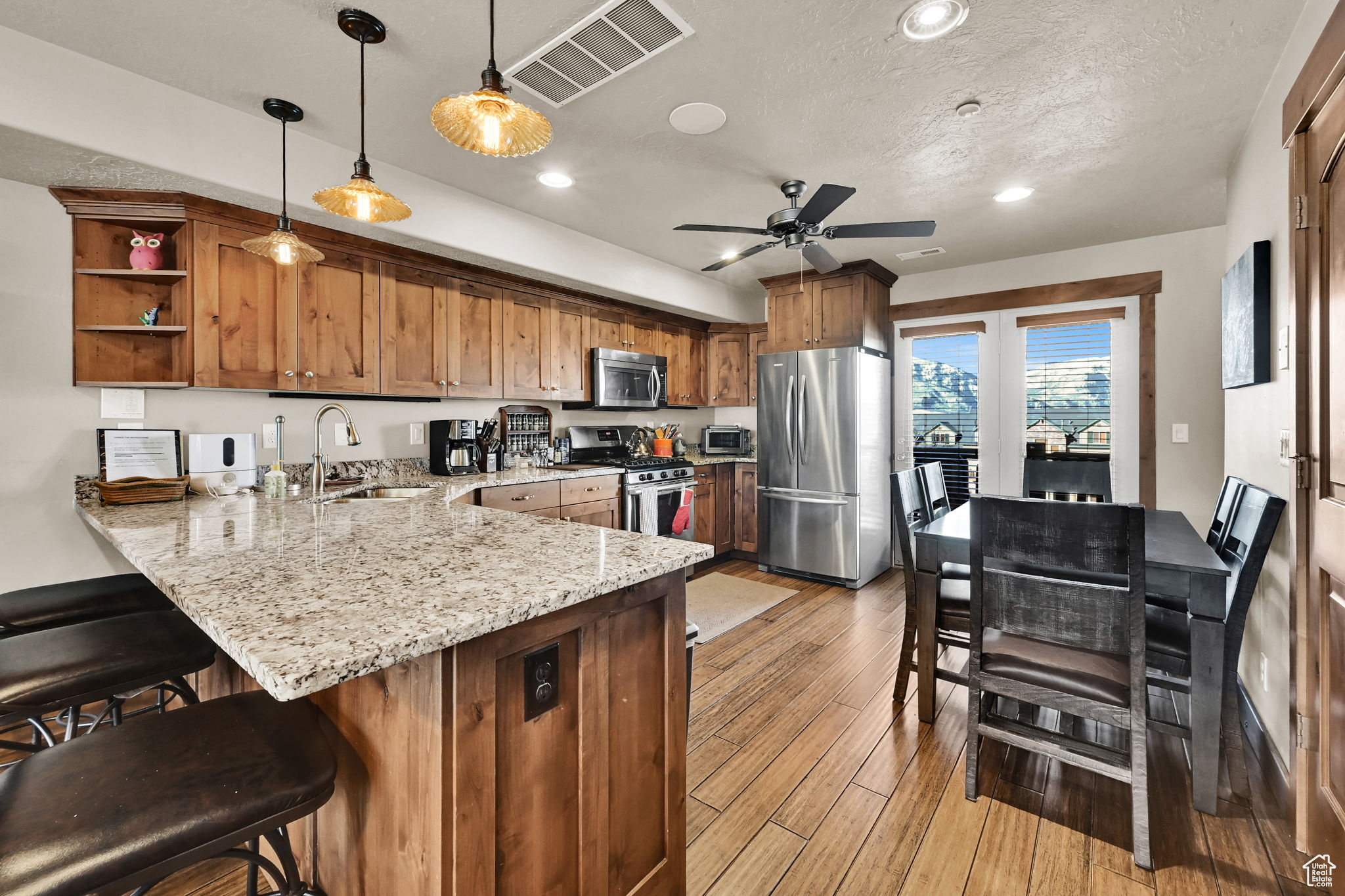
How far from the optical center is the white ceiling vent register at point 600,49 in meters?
1.75

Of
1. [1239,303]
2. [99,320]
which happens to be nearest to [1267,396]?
[1239,303]

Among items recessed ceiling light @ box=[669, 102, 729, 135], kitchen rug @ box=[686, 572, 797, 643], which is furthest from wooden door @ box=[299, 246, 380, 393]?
kitchen rug @ box=[686, 572, 797, 643]

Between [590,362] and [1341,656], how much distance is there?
3.87m

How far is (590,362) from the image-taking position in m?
4.29

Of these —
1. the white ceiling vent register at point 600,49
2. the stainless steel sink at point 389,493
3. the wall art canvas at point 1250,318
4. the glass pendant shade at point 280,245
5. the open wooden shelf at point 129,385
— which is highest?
the white ceiling vent register at point 600,49

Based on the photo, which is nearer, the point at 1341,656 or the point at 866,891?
the point at 1341,656

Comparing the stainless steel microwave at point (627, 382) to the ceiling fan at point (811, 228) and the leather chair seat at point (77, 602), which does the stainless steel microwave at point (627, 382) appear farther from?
the leather chair seat at point (77, 602)

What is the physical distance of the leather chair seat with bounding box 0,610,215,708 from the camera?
3.96 ft

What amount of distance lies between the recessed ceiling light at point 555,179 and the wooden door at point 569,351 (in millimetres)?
1100

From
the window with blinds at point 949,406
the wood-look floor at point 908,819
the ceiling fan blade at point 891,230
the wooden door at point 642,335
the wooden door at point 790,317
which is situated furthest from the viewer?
the wooden door at point 642,335

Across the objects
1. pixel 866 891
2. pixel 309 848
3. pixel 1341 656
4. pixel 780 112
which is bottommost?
pixel 866 891

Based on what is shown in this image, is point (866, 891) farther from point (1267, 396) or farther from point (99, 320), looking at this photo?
point (99, 320)

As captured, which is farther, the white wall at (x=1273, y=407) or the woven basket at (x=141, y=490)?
the woven basket at (x=141, y=490)

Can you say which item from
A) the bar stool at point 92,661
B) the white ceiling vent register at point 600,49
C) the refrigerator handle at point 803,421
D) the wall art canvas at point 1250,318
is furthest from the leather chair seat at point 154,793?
the refrigerator handle at point 803,421
